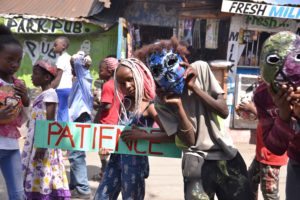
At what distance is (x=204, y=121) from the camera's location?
2578mm

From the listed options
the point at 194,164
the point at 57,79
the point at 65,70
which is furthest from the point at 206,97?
the point at 65,70

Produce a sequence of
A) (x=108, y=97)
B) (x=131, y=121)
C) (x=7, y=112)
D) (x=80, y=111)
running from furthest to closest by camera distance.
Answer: (x=80, y=111)
(x=108, y=97)
(x=7, y=112)
(x=131, y=121)

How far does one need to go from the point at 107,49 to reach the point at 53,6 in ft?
7.86

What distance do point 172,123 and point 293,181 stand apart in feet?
2.41

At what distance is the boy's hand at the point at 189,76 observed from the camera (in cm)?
242

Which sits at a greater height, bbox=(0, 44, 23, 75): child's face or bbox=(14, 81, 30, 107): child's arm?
bbox=(0, 44, 23, 75): child's face

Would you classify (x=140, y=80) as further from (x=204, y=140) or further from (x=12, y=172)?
(x=12, y=172)

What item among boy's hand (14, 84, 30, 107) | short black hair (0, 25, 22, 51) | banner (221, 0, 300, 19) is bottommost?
boy's hand (14, 84, 30, 107)

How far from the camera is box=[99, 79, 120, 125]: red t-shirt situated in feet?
15.4

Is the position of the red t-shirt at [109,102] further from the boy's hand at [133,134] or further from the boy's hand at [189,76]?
the boy's hand at [189,76]

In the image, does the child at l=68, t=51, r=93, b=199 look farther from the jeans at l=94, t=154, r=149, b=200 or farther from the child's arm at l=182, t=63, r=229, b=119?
the child's arm at l=182, t=63, r=229, b=119

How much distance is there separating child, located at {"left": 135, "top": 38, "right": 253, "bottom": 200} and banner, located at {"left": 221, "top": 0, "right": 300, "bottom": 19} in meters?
6.06

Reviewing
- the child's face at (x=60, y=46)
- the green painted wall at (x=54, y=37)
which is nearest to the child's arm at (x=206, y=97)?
the child's face at (x=60, y=46)

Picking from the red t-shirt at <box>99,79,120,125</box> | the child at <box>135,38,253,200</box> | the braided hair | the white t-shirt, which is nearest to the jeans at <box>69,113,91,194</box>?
the red t-shirt at <box>99,79,120,125</box>
